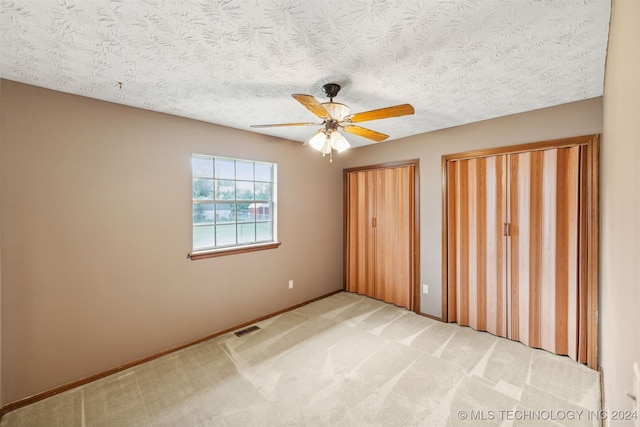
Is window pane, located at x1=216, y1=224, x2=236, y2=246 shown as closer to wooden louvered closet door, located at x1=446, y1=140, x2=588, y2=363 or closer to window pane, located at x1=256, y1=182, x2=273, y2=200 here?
window pane, located at x1=256, y1=182, x2=273, y2=200

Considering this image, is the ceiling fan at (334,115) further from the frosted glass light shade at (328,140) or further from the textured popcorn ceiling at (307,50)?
the textured popcorn ceiling at (307,50)

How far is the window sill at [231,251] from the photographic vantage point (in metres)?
2.87

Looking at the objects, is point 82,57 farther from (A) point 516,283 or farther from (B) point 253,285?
(A) point 516,283

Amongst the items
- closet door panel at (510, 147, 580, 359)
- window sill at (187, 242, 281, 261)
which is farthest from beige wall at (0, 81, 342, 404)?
closet door panel at (510, 147, 580, 359)

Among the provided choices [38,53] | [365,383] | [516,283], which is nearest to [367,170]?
[516,283]

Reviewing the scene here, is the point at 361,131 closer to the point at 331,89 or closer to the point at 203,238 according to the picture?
the point at 331,89

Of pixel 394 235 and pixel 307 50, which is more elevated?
pixel 307 50

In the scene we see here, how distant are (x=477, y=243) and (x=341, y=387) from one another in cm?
212

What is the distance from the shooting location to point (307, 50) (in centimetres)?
159

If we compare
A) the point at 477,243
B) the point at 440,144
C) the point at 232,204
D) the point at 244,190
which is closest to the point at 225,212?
the point at 232,204

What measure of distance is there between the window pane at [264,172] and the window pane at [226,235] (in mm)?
722

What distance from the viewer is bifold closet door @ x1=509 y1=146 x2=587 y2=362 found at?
2.43 m

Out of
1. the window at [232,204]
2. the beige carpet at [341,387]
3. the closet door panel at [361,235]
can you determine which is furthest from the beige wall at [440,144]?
the window at [232,204]

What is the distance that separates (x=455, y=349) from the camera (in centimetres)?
269
